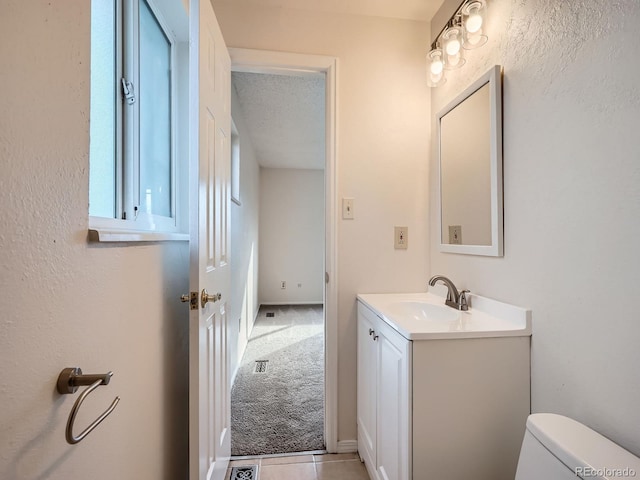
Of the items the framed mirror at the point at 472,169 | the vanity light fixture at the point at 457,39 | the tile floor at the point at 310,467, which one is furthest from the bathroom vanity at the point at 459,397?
the vanity light fixture at the point at 457,39

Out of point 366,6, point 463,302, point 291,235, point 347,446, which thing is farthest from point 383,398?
point 291,235

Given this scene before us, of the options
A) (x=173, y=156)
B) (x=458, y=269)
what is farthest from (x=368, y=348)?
(x=173, y=156)

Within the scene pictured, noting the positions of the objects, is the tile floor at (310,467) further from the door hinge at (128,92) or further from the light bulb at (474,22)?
the light bulb at (474,22)

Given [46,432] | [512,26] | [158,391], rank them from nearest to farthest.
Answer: [46,432] → [158,391] → [512,26]

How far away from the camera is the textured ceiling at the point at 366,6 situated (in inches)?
59.7

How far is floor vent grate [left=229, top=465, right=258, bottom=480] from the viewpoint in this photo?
4.62ft

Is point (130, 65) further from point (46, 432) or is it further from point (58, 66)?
point (46, 432)

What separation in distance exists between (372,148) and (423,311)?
937mm

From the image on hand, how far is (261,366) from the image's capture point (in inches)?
101

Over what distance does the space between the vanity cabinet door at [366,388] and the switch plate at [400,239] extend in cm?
42

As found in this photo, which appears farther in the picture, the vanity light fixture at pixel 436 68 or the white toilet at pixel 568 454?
the vanity light fixture at pixel 436 68

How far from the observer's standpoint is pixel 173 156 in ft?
4.53

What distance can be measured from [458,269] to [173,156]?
1525 millimetres

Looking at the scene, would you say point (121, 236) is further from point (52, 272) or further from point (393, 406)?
point (393, 406)
